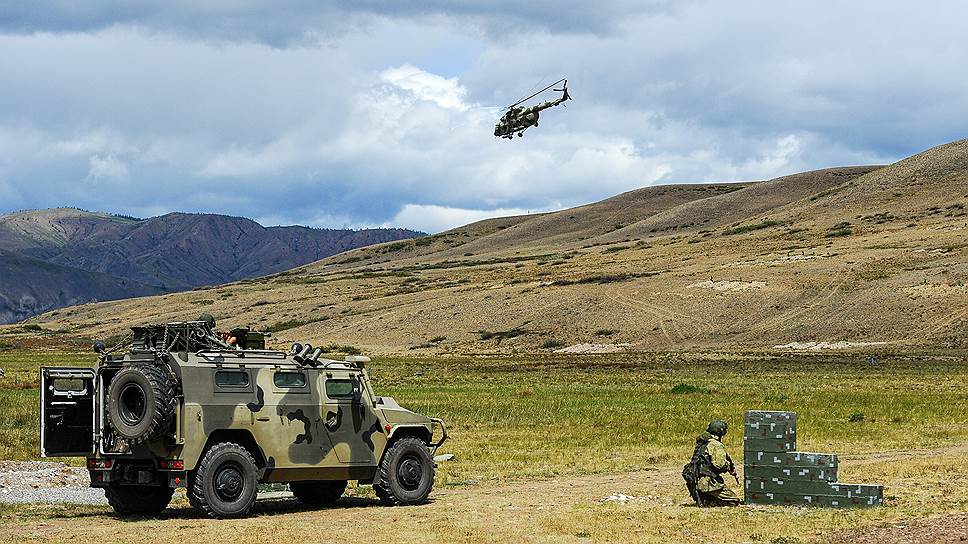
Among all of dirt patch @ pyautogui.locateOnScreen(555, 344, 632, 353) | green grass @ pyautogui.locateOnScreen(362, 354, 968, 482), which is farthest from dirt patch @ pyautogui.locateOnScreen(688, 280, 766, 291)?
green grass @ pyautogui.locateOnScreen(362, 354, 968, 482)

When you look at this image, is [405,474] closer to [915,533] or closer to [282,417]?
[282,417]

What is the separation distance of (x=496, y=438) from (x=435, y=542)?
58.7ft

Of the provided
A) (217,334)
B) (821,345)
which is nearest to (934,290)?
(821,345)

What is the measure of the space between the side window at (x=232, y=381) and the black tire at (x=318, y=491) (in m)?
2.82

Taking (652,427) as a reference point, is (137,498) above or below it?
below

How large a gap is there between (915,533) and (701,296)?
340 ft

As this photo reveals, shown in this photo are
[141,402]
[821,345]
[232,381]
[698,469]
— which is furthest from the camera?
[821,345]

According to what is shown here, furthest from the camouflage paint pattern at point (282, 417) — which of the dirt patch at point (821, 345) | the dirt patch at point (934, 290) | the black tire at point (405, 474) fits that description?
the dirt patch at point (934, 290)

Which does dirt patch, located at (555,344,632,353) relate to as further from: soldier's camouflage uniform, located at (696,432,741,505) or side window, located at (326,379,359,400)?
soldier's camouflage uniform, located at (696,432,741,505)

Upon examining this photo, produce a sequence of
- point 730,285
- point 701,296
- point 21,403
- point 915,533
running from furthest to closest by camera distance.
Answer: point 730,285 → point 701,296 → point 21,403 → point 915,533

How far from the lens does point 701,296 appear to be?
396 feet

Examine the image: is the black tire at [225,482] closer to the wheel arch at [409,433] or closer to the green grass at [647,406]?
the wheel arch at [409,433]

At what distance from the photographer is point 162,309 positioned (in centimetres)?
17675

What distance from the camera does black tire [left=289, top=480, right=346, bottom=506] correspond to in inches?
949
